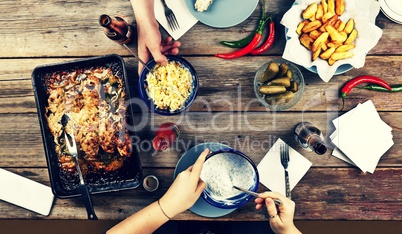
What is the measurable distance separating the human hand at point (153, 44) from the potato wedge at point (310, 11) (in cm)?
66

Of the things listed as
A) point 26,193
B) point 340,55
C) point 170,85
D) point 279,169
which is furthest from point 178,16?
point 26,193

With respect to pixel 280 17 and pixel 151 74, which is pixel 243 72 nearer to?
pixel 280 17

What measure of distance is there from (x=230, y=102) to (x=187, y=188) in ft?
1.79

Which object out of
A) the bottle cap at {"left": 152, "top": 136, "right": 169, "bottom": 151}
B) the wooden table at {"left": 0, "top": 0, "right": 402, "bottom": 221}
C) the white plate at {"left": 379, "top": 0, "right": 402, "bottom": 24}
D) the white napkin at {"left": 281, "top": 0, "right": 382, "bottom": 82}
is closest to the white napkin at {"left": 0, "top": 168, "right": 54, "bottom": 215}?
the wooden table at {"left": 0, "top": 0, "right": 402, "bottom": 221}

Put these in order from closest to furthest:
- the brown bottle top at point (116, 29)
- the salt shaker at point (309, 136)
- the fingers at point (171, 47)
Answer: the brown bottle top at point (116, 29)
the salt shaker at point (309, 136)
the fingers at point (171, 47)

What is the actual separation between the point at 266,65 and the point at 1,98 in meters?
1.54

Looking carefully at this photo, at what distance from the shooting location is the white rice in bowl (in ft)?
5.74

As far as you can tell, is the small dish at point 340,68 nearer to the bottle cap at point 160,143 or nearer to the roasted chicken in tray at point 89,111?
the bottle cap at point 160,143

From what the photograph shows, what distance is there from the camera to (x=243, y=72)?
6.26ft

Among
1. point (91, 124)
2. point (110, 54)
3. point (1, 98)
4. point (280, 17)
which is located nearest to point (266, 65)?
point (280, 17)

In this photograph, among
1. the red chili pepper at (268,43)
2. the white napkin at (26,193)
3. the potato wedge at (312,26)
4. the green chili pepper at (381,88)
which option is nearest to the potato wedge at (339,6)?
the potato wedge at (312,26)

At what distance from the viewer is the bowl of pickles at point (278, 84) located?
172cm

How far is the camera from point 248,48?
1853mm

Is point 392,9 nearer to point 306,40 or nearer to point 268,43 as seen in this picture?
point 306,40
